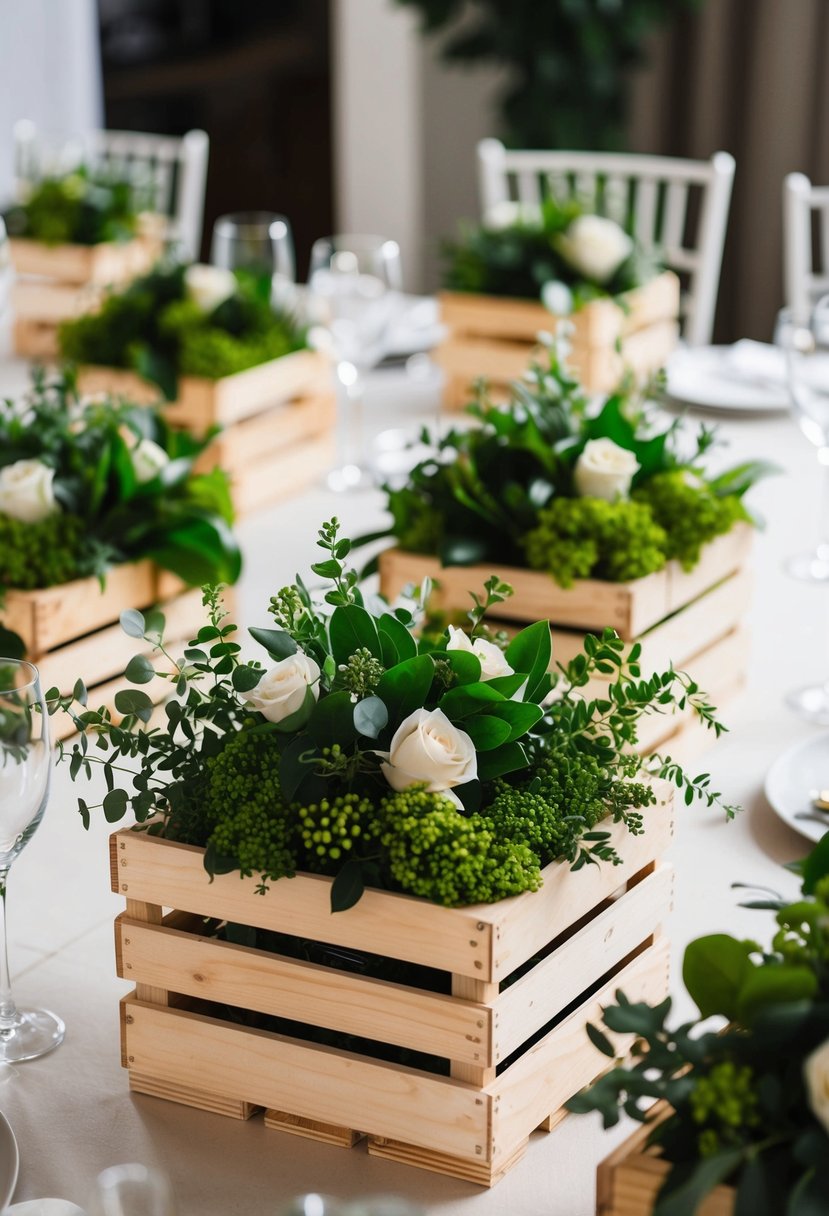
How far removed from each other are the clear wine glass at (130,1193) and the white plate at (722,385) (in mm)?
1746

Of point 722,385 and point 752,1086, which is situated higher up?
point 752,1086

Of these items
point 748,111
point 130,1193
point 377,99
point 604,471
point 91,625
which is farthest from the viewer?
point 377,99

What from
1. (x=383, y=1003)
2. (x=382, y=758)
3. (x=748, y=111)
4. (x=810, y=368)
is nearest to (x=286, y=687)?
(x=382, y=758)

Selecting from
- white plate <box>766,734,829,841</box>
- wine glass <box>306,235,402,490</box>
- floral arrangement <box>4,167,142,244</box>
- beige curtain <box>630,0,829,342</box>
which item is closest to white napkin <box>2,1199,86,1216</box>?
white plate <box>766,734,829,841</box>

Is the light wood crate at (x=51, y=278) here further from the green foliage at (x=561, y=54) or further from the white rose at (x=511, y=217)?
the green foliage at (x=561, y=54)

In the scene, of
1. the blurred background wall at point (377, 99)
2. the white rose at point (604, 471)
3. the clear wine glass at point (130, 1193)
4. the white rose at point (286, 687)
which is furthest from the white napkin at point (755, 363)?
the clear wine glass at point (130, 1193)

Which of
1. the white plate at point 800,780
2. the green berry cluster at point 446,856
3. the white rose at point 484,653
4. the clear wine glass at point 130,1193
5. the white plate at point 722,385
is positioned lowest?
the white plate at point 800,780

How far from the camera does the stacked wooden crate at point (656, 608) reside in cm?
144

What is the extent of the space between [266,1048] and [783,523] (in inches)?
49.4

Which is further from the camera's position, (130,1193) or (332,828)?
(332,828)

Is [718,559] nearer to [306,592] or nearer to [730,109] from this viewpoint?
[306,592]

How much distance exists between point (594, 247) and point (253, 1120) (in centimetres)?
165

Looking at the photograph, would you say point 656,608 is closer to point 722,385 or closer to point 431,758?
point 431,758

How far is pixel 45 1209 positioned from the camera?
2.80 feet
